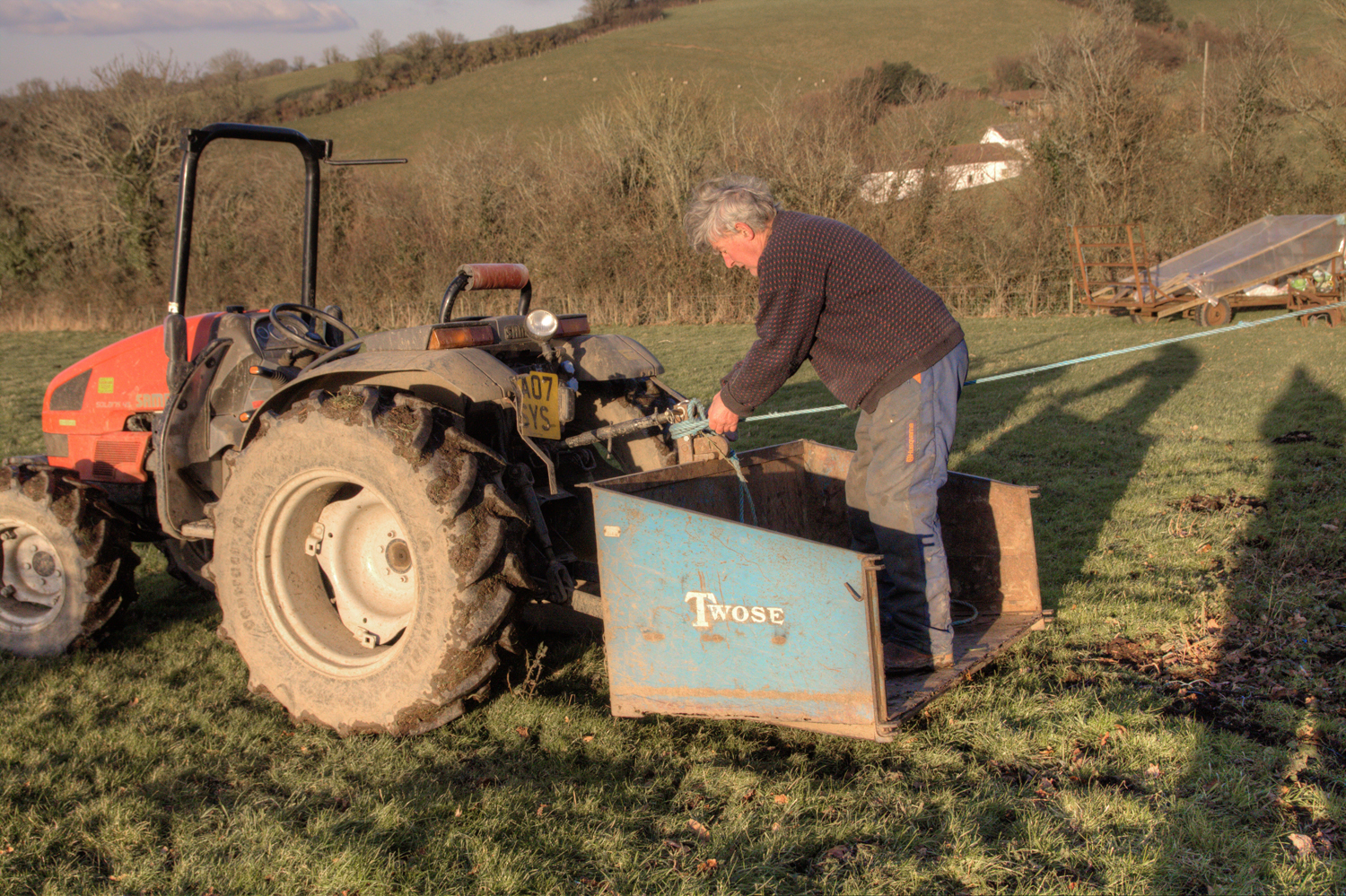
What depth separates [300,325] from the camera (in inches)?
171

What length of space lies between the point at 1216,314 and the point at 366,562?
17.0 meters

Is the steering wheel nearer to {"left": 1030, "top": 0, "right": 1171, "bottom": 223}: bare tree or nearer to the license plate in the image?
the license plate

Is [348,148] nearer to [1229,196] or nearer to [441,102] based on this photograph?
[441,102]

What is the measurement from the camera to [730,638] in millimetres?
2920

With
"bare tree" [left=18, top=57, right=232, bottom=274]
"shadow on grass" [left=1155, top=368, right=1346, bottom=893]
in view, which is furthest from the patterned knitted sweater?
"bare tree" [left=18, top=57, right=232, bottom=274]

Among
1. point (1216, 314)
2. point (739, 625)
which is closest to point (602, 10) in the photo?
point (1216, 314)

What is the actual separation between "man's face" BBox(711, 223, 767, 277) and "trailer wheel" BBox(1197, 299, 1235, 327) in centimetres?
1585

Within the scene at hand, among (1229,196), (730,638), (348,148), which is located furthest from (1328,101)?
(348,148)

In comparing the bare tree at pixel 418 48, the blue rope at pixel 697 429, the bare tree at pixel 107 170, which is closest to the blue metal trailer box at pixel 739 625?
the blue rope at pixel 697 429

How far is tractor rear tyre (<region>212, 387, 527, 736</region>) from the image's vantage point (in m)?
3.02

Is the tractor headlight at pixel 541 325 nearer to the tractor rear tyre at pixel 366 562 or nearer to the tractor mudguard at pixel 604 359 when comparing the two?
the tractor mudguard at pixel 604 359

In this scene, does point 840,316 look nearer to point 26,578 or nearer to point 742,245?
point 742,245

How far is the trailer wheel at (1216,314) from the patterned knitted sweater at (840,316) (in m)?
15.6

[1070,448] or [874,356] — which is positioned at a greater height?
[874,356]
